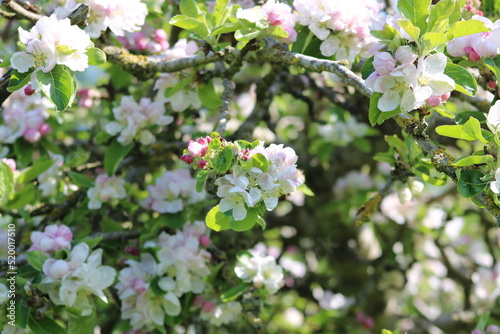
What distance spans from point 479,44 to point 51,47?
1101 mm

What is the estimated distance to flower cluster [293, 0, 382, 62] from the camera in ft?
5.23

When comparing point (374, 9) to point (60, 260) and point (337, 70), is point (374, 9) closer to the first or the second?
point (337, 70)

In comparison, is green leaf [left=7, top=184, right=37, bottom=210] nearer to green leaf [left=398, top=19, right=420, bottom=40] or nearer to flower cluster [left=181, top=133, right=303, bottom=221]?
flower cluster [left=181, top=133, right=303, bottom=221]

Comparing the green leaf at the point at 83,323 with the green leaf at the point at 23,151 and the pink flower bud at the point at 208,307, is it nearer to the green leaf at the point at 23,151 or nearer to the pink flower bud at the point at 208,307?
the pink flower bud at the point at 208,307

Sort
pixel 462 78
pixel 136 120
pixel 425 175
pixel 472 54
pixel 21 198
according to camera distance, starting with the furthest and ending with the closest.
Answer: pixel 136 120, pixel 21 198, pixel 425 175, pixel 472 54, pixel 462 78

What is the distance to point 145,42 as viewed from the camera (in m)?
2.21

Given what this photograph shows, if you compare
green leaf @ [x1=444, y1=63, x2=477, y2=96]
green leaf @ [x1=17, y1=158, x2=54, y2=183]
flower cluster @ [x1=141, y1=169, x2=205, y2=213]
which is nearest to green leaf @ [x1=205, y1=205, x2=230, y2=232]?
green leaf @ [x1=444, y1=63, x2=477, y2=96]

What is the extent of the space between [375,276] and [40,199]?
179 cm

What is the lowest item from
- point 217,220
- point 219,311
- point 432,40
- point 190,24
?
point 219,311

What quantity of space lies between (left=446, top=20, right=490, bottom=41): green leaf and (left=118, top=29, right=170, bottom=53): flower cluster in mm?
1175

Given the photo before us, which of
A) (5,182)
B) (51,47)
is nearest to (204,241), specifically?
(5,182)

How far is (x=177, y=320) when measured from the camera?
78.7 inches

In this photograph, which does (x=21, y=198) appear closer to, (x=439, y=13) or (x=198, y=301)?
(x=198, y=301)

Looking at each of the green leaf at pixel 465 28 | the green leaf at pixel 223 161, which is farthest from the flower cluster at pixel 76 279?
the green leaf at pixel 465 28
